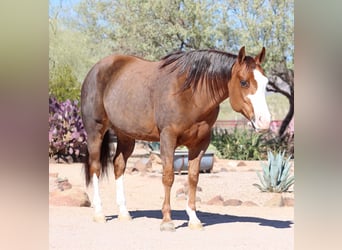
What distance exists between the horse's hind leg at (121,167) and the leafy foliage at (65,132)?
26.7 inches

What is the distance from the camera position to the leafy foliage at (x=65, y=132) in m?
4.28

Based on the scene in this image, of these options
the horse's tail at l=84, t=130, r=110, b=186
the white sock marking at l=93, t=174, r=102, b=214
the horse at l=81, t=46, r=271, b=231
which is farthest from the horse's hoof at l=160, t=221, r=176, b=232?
the horse's tail at l=84, t=130, r=110, b=186

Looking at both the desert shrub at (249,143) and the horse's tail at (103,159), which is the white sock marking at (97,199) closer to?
the horse's tail at (103,159)

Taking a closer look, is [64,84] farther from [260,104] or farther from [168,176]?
[260,104]

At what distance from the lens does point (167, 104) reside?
3170 mm

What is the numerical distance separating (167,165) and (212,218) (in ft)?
2.30

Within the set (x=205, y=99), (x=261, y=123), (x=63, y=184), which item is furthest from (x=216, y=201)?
(x=261, y=123)

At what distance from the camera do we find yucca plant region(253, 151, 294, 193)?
13.8 feet

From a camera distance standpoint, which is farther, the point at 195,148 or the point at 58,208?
the point at 58,208

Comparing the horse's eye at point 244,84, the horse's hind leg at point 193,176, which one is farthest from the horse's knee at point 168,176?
the horse's eye at point 244,84
